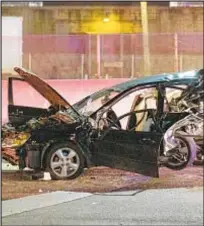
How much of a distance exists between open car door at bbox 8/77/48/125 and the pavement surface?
560mm

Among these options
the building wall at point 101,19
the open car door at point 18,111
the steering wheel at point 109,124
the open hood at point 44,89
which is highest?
the building wall at point 101,19

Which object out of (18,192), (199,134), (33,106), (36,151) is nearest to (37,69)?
(33,106)

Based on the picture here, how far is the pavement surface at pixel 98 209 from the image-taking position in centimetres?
433

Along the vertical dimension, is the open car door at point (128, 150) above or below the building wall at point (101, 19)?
below

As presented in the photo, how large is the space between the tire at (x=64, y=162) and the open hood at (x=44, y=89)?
287 mm

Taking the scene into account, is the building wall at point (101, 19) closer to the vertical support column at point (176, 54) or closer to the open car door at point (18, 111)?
the vertical support column at point (176, 54)

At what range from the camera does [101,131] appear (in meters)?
4.32

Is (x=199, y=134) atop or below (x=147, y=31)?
below

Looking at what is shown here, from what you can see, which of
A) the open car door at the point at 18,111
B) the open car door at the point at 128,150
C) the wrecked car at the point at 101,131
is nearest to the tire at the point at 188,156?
the wrecked car at the point at 101,131

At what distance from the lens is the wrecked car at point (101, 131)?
430 cm

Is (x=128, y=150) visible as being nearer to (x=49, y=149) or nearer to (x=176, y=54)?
(x=49, y=149)

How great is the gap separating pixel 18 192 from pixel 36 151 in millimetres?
323

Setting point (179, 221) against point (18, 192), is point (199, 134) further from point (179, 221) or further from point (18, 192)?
point (18, 192)

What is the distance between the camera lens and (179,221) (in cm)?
438
